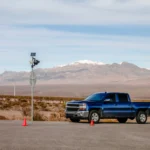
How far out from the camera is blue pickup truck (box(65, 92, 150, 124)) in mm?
29484

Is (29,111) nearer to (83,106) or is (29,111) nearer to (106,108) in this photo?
(106,108)

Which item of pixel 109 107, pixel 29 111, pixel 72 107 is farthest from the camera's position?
pixel 29 111

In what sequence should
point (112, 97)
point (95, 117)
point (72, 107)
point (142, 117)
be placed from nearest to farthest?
point (95, 117)
point (72, 107)
point (112, 97)
point (142, 117)

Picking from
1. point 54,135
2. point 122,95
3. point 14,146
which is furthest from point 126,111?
point 14,146

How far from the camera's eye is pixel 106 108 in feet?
98.7

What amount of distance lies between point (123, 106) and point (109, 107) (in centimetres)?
105

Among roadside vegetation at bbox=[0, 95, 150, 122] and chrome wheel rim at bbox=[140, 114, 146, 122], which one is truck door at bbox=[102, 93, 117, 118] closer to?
chrome wheel rim at bbox=[140, 114, 146, 122]

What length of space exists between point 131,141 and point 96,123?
11364 millimetres

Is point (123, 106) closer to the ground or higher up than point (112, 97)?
closer to the ground

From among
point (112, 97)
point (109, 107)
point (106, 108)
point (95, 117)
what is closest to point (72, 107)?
point (95, 117)

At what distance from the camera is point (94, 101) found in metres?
30.0

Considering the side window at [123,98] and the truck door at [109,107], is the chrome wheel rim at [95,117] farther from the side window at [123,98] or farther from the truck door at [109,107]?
the side window at [123,98]

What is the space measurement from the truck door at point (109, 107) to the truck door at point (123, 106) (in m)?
0.31

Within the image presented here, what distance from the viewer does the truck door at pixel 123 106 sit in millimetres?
30672
